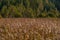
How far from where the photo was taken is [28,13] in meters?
25.3

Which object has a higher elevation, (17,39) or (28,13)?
(17,39)

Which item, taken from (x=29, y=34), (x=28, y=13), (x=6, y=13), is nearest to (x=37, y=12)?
(x=28, y=13)

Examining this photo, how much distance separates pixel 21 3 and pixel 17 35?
21.7m

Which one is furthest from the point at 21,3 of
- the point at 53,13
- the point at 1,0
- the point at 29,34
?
the point at 29,34

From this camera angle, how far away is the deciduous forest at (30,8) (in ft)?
81.5

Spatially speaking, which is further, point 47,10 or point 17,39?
point 47,10

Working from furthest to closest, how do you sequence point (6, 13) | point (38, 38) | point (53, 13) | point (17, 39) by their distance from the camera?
point (53, 13) < point (6, 13) < point (38, 38) < point (17, 39)

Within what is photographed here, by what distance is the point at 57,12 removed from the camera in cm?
2614

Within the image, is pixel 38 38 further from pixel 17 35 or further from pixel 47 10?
pixel 47 10

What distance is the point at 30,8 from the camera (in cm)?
2666

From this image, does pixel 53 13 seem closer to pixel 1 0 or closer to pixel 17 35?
pixel 1 0

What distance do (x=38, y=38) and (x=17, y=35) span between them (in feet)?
1.82

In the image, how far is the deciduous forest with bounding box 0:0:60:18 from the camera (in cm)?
2483

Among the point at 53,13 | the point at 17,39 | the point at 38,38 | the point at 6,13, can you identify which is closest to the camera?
the point at 17,39
